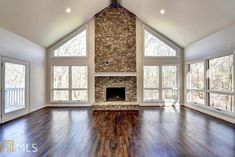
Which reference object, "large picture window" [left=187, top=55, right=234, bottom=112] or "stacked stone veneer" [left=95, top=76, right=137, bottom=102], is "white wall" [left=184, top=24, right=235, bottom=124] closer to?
"large picture window" [left=187, top=55, right=234, bottom=112]

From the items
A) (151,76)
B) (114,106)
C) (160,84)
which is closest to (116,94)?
(114,106)

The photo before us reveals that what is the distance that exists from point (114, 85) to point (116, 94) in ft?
1.59

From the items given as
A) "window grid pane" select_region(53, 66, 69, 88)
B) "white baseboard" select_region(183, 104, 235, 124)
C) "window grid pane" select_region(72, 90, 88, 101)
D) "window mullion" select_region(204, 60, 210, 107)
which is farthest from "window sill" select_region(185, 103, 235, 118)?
"window grid pane" select_region(53, 66, 69, 88)

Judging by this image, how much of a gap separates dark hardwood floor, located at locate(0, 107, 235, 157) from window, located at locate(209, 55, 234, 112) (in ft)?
2.83

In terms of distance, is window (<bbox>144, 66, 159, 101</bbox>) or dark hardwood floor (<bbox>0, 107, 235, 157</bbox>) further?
window (<bbox>144, 66, 159, 101</bbox>)

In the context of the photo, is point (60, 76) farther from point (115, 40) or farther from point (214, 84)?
point (214, 84)

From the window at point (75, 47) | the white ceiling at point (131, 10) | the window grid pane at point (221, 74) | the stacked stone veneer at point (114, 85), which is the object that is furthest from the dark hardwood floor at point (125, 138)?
the window at point (75, 47)

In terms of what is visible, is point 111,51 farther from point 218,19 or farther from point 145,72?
point 218,19

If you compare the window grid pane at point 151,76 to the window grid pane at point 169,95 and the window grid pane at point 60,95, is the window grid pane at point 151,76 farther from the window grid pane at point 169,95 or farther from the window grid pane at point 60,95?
the window grid pane at point 60,95

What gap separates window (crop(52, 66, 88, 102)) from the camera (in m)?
9.86

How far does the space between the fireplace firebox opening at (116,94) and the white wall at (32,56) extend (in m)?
3.07

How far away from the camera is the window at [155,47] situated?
32.7ft

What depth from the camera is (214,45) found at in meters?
7.04

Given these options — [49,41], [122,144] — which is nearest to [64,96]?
[49,41]
